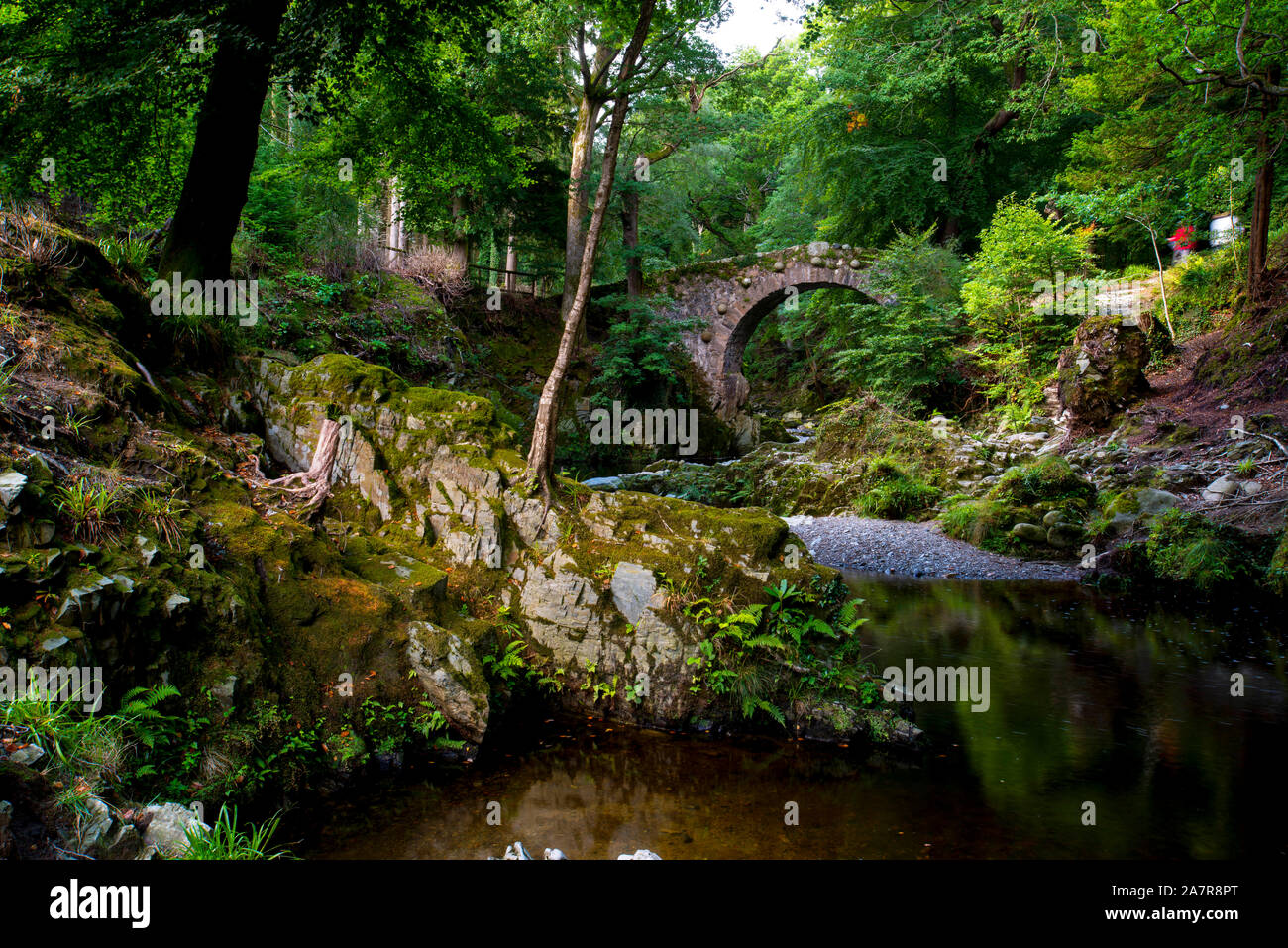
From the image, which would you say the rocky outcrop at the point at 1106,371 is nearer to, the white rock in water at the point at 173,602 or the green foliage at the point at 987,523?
the green foliage at the point at 987,523

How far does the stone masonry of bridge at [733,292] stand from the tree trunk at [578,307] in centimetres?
1347

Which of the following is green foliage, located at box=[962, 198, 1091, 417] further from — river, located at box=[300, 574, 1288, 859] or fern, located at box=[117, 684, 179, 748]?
fern, located at box=[117, 684, 179, 748]

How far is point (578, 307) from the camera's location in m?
6.66

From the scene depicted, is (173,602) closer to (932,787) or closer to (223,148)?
(932,787)

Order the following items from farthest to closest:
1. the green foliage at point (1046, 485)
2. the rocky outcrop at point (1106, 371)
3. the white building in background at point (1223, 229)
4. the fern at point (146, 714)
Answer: the white building in background at point (1223, 229), the rocky outcrop at point (1106, 371), the green foliage at point (1046, 485), the fern at point (146, 714)

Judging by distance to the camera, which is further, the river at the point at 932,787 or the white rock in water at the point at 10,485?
the river at the point at 932,787

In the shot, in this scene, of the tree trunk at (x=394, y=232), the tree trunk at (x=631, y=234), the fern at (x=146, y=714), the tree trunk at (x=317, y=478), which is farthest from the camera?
the tree trunk at (x=631, y=234)

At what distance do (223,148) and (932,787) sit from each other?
830 cm

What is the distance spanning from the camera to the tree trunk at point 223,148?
6.74 metres

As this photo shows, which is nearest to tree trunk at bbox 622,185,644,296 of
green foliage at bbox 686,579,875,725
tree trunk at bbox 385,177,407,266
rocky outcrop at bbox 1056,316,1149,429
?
tree trunk at bbox 385,177,407,266

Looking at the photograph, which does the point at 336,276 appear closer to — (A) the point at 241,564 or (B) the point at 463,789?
(A) the point at 241,564

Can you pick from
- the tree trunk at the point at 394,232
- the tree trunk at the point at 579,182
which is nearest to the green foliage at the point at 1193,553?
the tree trunk at the point at 579,182

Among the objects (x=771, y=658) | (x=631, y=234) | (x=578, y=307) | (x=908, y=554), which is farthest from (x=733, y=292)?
(x=771, y=658)

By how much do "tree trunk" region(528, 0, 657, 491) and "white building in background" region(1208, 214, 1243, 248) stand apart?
14281 millimetres
